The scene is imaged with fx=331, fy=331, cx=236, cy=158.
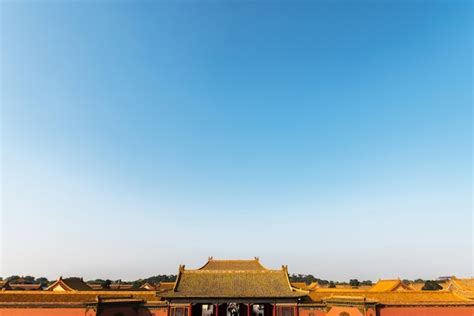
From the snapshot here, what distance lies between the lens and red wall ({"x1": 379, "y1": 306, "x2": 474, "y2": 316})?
105 feet

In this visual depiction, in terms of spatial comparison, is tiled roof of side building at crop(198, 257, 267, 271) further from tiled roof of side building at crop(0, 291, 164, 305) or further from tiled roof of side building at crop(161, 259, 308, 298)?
tiled roof of side building at crop(0, 291, 164, 305)

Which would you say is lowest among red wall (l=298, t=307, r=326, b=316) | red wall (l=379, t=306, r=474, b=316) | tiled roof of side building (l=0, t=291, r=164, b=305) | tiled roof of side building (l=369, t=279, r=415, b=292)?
tiled roof of side building (l=369, t=279, r=415, b=292)

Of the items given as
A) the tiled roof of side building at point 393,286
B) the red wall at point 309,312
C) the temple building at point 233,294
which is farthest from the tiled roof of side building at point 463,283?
the temple building at point 233,294

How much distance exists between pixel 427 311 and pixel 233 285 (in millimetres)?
19063

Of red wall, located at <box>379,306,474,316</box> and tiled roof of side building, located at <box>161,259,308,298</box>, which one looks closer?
red wall, located at <box>379,306,474,316</box>

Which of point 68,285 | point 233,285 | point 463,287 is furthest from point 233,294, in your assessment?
point 68,285

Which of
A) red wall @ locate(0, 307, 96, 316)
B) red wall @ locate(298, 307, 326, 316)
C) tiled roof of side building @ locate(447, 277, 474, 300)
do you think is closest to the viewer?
red wall @ locate(0, 307, 96, 316)

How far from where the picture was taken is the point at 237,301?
32.6 meters

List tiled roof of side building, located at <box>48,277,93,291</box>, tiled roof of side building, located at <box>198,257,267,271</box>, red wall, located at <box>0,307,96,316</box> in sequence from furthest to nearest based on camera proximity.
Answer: tiled roof of side building, located at <box>198,257,267,271</box>
tiled roof of side building, located at <box>48,277,93,291</box>
red wall, located at <box>0,307,96,316</box>

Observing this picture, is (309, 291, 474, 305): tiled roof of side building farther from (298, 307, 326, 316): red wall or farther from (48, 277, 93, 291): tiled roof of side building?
(48, 277, 93, 291): tiled roof of side building

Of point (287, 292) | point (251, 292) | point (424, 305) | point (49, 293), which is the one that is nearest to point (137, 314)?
point (49, 293)

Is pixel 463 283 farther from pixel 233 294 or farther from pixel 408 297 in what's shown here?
pixel 233 294

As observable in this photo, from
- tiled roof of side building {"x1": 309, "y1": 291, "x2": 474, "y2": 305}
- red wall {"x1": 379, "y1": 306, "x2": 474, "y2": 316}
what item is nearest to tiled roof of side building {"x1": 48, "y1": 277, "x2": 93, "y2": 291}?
tiled roof of side building {"x1": 309, "y1": 291, "x2": 474, "y2": 305}

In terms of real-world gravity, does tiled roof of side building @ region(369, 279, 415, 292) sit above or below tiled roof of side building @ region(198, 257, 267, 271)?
below
